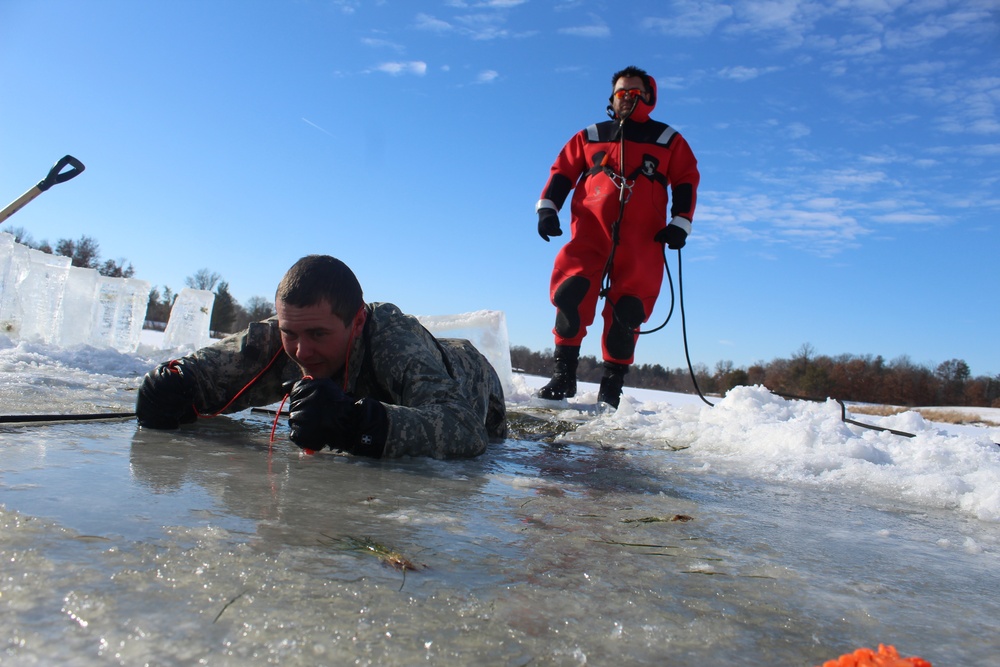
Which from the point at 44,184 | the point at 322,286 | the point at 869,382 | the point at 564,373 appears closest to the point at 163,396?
the point at 322,286

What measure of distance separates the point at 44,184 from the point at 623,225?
3680mm

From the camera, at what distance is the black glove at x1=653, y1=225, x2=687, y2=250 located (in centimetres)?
518

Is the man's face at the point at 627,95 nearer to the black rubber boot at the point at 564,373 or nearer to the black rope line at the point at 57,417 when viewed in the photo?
the black rubber boot at the point at 564,373

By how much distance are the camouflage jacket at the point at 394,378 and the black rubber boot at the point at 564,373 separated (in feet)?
7.38

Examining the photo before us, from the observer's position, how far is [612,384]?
547 centimetres

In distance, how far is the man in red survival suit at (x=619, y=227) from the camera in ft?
17.3

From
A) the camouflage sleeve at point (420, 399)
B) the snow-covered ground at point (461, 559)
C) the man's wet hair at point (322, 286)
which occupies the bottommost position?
the snow-covered ground at point (461, 559)

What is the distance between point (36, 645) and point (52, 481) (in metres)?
0.94

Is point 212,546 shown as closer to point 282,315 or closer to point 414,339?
point 282,315

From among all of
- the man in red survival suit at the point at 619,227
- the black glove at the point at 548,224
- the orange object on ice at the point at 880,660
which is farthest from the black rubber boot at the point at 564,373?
the orange object on ice at the point at 880,660

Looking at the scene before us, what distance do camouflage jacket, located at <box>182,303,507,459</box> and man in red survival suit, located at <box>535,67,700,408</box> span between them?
7.51ft

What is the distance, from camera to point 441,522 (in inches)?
59.8

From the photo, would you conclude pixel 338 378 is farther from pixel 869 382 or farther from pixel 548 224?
pixel 869 382

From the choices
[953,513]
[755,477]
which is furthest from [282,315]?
[953,513]
